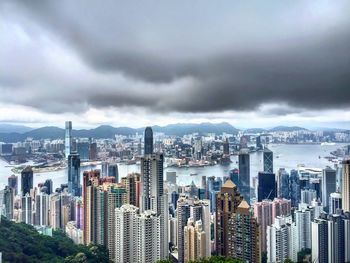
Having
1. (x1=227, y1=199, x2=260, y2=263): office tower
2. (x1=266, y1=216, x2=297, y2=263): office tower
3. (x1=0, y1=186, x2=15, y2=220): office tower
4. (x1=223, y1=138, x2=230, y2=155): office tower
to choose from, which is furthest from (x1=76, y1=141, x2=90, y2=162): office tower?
(x1=266, y1=216, x2=297, y2=263): office tower

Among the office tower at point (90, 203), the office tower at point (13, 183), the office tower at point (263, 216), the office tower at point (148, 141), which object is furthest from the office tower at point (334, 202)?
the office tower at point (13, 183)

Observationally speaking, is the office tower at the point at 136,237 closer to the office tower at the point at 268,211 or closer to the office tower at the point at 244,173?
the office tower at the point at 268,211

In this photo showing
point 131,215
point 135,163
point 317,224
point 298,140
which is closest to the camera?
point 317,224

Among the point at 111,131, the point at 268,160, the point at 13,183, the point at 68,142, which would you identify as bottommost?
the point at 13,183

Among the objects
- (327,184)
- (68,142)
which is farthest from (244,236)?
(68,142)

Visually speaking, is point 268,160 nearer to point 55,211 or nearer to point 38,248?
point 55,211

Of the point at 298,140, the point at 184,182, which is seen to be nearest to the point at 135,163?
the point at 184,182

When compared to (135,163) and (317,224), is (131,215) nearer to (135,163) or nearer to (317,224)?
(135,163)
